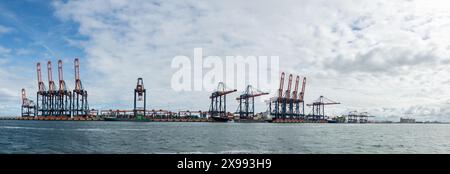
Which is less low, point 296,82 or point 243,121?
point 296,82

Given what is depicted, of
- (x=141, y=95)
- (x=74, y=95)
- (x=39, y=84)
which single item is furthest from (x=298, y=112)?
(x=39, y=84)
